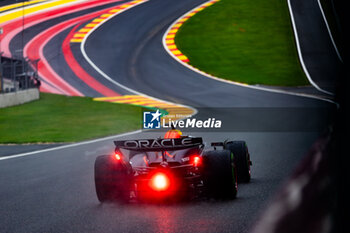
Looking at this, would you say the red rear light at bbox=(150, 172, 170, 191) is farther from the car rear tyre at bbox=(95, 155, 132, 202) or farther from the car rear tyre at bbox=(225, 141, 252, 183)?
the car rear tyre at bbox=(225, 141, 252, 183)

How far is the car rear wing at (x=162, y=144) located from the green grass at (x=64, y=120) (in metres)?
9.64

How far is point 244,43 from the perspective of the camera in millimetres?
43688

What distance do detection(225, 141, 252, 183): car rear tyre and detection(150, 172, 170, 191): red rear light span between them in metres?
1.65

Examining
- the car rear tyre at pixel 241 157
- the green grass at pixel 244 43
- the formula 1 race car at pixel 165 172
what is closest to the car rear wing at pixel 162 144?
the formula 1 race car at pixel 165 172

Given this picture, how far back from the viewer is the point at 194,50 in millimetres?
42750

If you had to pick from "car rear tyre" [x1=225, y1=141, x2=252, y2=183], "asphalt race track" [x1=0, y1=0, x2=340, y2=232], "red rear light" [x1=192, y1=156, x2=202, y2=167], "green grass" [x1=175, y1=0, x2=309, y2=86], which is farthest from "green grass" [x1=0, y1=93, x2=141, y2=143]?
"green grass" [x1=175, y1=0, x2=309, y2=86]

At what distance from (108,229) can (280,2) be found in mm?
52456

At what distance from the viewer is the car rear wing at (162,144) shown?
24.5ft

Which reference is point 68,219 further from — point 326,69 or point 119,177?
point 326,69

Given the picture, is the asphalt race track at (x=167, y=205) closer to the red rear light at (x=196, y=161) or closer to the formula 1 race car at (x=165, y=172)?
the formula 1 race car at (x=165, y=172)

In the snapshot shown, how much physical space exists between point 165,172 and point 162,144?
367mm

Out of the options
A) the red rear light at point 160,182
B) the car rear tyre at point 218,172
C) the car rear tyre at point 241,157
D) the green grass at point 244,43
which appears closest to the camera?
the red rear light at point 160,182

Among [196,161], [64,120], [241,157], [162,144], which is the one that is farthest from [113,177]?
[64,120]

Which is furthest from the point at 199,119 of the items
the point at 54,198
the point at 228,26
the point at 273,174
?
the point at 228,26
